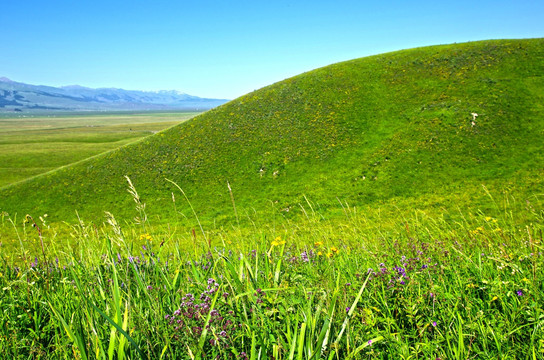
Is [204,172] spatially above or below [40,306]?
below

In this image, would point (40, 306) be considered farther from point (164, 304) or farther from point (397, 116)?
point (397, 116)

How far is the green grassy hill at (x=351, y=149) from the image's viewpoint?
3173cm

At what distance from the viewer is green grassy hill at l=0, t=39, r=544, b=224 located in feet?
104

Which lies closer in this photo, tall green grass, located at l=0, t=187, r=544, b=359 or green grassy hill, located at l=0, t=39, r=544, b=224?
tall green grass, located at l=0, t=187, r=544, b=359

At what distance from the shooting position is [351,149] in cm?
3850

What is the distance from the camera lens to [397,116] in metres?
41.5

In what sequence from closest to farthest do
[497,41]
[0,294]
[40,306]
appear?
1. [40,306]
2. [0,294]
3. [497,41]

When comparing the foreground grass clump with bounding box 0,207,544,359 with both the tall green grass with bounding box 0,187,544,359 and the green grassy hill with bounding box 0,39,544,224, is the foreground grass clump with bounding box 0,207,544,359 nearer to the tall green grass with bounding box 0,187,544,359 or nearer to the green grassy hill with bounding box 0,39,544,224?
A: the tall green grass with bounding box 0,187,544,359

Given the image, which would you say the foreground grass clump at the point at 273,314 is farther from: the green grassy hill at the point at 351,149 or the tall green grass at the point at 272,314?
the green grassy hill at the point at 351,149

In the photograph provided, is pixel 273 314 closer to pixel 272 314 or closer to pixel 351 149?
pixel 272 314

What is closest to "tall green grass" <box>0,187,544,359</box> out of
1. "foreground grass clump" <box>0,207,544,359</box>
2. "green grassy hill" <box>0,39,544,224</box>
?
"foreground grass clump" <box>0,207,544,359</box>

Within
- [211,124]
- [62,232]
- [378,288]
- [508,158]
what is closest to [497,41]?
[508,158]

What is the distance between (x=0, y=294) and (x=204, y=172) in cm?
3564

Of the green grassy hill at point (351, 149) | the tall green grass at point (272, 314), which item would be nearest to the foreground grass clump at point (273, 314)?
the tall green grass at point (272, 314)
